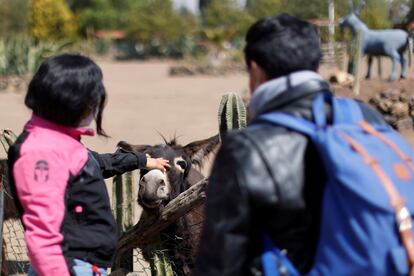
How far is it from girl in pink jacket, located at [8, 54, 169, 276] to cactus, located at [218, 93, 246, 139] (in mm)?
1083

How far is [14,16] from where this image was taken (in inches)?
2692

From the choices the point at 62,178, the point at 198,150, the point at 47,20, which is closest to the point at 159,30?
the point at 47,20

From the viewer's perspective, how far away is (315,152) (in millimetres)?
1797

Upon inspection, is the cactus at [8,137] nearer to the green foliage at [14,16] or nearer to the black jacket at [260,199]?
the black jacket at [260,199]

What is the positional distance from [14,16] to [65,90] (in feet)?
229

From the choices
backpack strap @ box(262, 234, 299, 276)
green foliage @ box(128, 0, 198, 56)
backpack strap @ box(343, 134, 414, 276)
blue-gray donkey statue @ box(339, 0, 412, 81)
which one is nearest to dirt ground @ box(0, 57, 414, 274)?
blue-gray donkey statue @ box(339, 0, 412, 81)

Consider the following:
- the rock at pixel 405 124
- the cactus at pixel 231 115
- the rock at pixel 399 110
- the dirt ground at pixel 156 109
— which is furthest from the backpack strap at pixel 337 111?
the rock at pixel 399 110

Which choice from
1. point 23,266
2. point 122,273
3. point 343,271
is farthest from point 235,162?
point 23,266

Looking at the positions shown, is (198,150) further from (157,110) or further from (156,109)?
(156,109)

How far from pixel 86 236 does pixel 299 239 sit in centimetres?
85

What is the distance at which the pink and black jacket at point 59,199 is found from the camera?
7.23ft

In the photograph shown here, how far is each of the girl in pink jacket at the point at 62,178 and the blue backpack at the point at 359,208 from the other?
778 mm

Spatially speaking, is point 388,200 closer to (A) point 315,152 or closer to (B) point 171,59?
(A) point 315,152

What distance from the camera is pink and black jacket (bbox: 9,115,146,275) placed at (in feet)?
7.23
